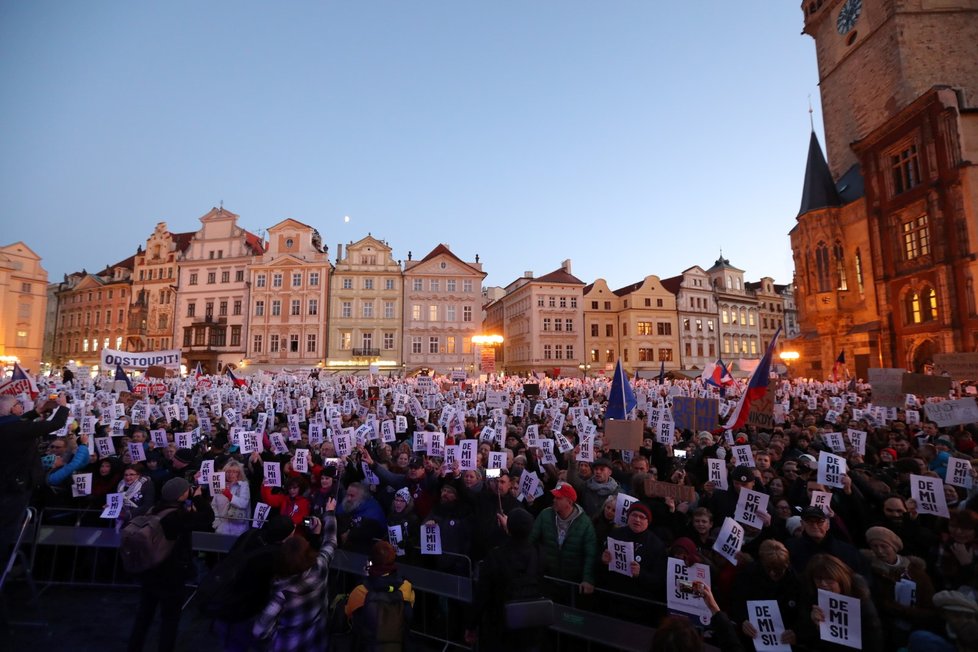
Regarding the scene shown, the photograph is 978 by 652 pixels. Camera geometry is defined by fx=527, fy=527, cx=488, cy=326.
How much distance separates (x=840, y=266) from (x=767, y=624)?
120ft

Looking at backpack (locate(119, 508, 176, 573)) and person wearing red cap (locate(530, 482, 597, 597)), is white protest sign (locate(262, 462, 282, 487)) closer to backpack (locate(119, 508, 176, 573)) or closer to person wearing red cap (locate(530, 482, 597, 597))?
backpack (locate(119, 508, 176, 573))

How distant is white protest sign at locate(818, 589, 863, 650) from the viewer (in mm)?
3572

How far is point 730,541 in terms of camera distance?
184 inches

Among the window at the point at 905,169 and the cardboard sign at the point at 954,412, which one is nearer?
the cardboard sign at the point at 954,412

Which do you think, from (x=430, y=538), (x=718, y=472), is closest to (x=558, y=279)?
(x=718, y=472)

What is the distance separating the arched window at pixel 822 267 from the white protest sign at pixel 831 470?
31.8m

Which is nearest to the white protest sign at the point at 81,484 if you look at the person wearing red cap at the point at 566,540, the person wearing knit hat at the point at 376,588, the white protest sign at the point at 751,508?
the person wearing knit hat at the point at 376,588

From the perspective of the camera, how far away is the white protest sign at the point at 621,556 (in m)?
4.82

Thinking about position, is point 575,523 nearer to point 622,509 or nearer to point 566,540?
point 566,540

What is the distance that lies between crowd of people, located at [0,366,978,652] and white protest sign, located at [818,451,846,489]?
3.1 inches

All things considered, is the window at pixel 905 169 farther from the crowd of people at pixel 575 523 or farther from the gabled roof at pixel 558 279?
the gabled roof at pixel 558 279

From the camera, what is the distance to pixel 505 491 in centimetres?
610

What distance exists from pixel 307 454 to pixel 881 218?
35209mm

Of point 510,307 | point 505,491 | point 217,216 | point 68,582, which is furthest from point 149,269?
point 505,491
